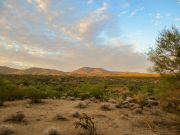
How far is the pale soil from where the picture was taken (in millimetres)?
12562

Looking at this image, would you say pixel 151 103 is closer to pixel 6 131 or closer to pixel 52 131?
pixel 52 131

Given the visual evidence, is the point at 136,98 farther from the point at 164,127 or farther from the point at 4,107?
the point at 4,107

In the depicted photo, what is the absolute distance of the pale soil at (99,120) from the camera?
12.6 m

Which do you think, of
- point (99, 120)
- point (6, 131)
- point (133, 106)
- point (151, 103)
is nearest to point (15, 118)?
point (6, 131)

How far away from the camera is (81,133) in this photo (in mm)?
11586

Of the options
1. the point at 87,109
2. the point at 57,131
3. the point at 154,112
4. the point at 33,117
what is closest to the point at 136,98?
the point at 154,112

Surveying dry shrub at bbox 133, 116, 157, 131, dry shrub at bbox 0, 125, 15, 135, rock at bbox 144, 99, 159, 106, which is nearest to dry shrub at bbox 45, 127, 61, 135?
dry shrub at bbox 0, 125, 15, 135

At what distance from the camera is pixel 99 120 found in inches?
573

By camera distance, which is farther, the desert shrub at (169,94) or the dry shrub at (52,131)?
the desert shrub at (169,94)

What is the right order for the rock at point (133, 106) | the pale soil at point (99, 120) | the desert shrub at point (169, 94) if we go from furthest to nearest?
the rock at point (133, 106)
the desert shrub at point (169, 94)
the pale soil at point (99, 120)

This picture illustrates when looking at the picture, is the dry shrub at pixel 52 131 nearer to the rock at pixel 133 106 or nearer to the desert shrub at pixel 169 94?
the desert shrub at pixel 169 94

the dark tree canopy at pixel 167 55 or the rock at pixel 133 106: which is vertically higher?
the dark tree canopy at pixel 167 55

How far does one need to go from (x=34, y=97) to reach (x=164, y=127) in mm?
9507

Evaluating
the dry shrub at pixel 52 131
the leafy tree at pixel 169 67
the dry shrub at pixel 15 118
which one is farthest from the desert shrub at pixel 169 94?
the dry shrub at pixel 15 118
